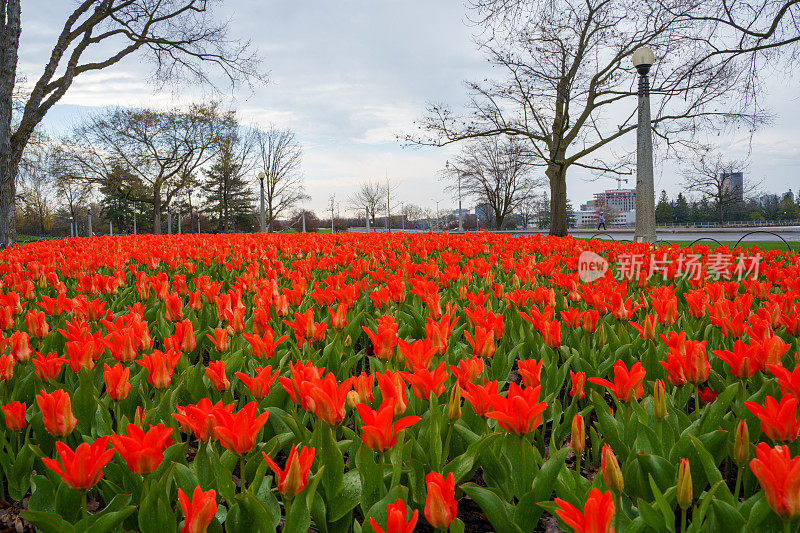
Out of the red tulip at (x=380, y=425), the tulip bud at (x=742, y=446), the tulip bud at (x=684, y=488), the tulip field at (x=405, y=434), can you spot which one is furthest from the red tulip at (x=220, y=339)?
the tulip bud at (x=742, y=446)

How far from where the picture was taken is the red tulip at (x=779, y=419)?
105 centimetres

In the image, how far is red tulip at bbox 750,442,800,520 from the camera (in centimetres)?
81

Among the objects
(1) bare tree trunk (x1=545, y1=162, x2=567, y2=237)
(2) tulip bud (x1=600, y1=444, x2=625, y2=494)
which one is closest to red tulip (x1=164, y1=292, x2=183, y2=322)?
(2) tulip bud (x1=600, y1=444, x2=625, y2=494)

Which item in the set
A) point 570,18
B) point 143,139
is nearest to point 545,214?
point 143,139

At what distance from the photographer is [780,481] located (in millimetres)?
830

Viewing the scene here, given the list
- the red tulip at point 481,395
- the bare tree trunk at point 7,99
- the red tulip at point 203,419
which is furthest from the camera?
the bare tree trunk at point 7,99

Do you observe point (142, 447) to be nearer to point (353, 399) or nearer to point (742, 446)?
point (353, 399)

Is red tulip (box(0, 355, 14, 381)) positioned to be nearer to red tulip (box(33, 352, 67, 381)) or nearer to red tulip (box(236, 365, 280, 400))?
red tulip (box(33, 352, 67, 381))

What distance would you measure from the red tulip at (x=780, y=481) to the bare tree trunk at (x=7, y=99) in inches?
599

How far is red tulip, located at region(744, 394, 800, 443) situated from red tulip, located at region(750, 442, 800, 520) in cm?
24

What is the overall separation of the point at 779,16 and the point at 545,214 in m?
76.9

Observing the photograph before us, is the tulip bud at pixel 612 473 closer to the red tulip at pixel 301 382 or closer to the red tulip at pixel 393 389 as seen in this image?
the red tulip at pixel 393 389

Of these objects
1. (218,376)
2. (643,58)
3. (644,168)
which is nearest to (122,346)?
(218,376)

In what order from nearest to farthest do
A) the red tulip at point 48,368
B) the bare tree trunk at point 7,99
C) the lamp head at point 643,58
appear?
the red tulip at point 48,368, the lamp head at point 643,58, the bare tree trunk at point 7,99
